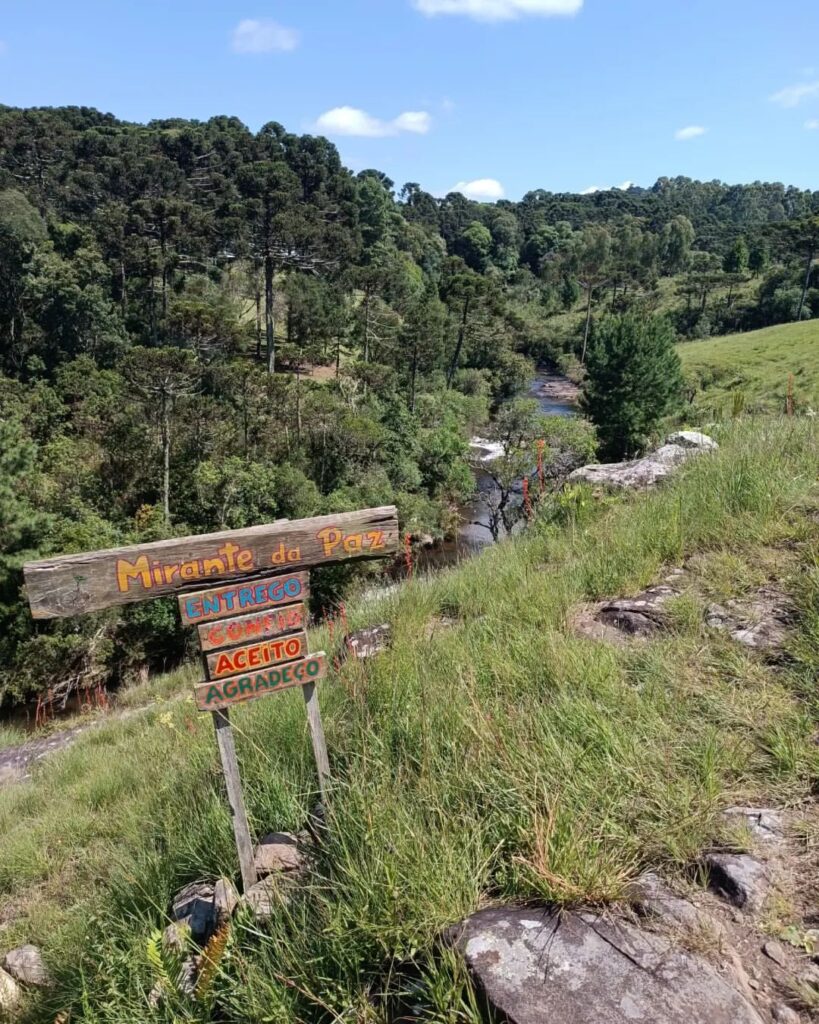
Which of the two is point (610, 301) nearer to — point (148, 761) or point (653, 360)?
point (653, 360)

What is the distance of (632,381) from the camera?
102ft

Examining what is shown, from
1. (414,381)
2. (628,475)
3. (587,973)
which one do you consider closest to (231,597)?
(587,973)

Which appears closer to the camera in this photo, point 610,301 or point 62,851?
point 62,851

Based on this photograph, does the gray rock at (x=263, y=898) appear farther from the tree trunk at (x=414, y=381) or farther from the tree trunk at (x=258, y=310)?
the tree trunk at (x=258, y=310)

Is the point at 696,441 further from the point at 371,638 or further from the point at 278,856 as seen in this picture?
the point at 278,856

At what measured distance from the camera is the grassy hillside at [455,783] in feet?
6.06

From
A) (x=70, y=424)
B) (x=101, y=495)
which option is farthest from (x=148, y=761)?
(x=70, y=424)

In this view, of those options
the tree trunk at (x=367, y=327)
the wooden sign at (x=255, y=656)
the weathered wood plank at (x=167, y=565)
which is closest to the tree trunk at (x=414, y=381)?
the tree trunk at (x=367, y=327)

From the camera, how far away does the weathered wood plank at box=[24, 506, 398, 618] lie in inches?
89.9

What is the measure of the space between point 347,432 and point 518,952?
1031 inches

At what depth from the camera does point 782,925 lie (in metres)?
1.76

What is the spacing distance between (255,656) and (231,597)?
0.82 ft

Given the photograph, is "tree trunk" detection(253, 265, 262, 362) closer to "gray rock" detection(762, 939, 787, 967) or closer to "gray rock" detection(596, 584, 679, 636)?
"gray rock" detection(596, 584, 679, 636)

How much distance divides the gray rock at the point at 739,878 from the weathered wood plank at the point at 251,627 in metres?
1.65
